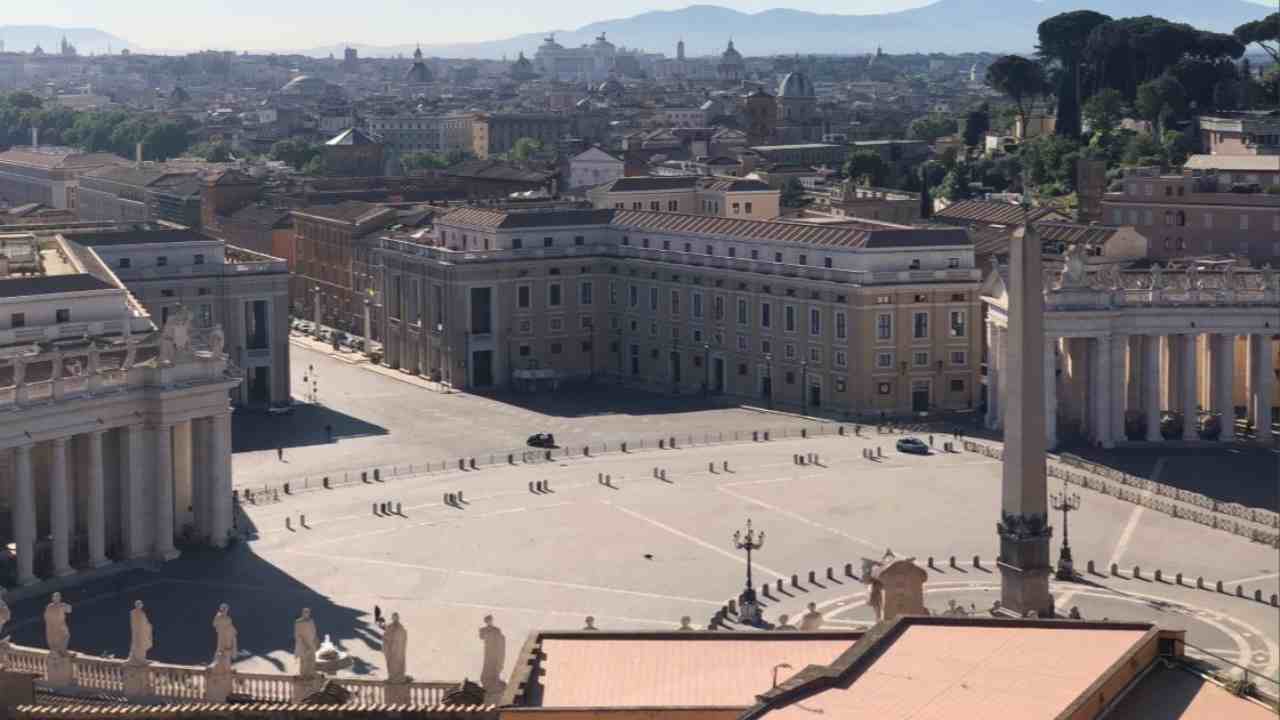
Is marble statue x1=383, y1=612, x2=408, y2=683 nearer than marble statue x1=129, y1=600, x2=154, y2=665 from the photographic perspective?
Yes

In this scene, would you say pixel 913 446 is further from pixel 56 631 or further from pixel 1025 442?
pixel 56 631

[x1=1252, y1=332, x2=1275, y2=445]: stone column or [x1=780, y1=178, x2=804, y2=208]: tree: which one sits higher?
[x1=780, y1=178, x2=804, y2=208]: tree

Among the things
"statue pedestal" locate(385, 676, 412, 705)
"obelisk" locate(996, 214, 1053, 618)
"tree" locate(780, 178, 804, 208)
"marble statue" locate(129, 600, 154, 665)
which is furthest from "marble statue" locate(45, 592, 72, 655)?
"tree" locate(780, 178, 804, 208)

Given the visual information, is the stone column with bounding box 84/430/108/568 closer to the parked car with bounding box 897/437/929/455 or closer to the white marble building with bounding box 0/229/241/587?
the white marble building with bounding box 0/229/241/587

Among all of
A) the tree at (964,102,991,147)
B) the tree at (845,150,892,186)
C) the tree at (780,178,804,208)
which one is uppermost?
the tree at (964,102,991,147)

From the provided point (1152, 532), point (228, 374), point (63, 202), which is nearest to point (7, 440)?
point (228, 374)

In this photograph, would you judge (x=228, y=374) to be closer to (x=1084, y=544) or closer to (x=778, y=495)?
(x=778, y=495)

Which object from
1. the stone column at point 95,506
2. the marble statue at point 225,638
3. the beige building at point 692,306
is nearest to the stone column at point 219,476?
the stone column at point 95,506
